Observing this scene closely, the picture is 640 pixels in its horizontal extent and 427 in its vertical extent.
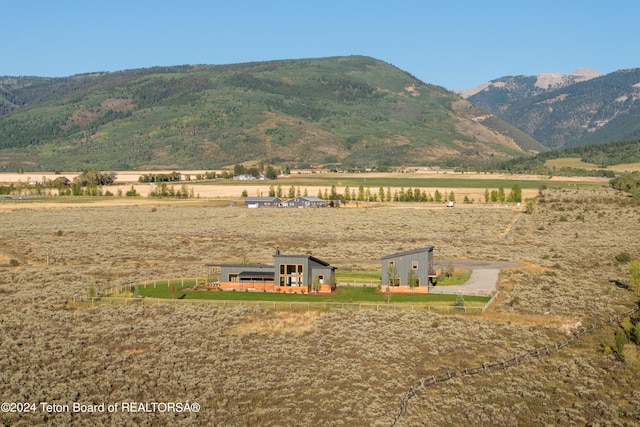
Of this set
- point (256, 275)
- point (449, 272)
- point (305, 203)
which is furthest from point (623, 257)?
point (305, 203)

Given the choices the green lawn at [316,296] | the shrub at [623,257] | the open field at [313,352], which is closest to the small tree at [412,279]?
the green lawn at [316,296]

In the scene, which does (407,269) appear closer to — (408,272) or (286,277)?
(408,272)

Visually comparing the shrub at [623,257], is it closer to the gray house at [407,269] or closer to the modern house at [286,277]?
the gray house at [407,269]

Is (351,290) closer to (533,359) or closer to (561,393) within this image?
(533,359)

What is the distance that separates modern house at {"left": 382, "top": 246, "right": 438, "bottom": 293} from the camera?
2341 inches

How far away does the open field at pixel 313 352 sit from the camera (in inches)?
1399

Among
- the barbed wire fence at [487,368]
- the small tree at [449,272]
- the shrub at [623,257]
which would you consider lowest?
the barbed wire fence at [487,368]

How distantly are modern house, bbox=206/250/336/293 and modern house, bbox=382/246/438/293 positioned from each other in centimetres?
461

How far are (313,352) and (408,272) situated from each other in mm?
18306

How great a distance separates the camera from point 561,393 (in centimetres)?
3753

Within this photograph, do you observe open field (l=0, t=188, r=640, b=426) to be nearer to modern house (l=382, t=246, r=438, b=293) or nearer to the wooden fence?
the wooden fence

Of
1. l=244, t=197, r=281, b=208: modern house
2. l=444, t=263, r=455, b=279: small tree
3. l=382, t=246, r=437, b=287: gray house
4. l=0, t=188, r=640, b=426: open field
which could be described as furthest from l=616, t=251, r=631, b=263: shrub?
l=244, t=197, r=281, b=208: modern house

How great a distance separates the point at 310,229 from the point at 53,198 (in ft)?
289

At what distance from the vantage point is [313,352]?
43656 millimetres
